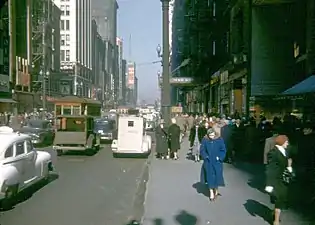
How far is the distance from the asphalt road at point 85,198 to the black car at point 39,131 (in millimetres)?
10703

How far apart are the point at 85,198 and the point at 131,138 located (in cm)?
1259

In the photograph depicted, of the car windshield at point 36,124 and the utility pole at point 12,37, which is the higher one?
the utility pole at point 12,37

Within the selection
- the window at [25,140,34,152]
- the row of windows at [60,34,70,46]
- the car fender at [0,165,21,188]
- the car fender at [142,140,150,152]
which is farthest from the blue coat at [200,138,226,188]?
the row of windows at [60,34,70,46]

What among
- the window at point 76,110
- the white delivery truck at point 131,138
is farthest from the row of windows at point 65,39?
the white delivery truck at point 131,138

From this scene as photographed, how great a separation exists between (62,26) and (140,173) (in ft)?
407

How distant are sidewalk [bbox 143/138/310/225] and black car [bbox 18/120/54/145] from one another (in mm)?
16456

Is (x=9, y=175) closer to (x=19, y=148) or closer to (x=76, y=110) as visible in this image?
(x=19, y=148)

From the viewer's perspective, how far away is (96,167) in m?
20.9

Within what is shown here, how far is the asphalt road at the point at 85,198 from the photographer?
10.5 m

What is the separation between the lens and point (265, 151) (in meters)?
12.6

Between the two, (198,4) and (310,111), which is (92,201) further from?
(198,4)

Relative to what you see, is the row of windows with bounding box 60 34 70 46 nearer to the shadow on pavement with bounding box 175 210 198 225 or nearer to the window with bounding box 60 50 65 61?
the window with bounding box 60 50 65 61

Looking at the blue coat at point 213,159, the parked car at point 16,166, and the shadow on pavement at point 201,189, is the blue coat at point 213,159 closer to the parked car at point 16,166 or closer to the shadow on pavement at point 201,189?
the shadow on pavement at point 201,189

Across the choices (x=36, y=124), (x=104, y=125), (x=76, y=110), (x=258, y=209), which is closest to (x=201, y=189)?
(x=258, y=209)
